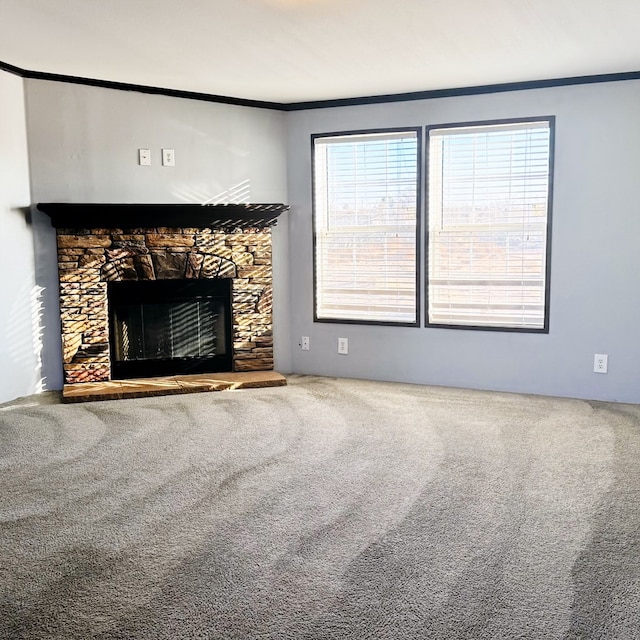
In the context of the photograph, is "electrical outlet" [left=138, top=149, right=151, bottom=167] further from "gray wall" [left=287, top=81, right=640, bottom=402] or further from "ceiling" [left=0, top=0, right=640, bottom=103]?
"gray wall" [left=287, top=81, right=640, bottom=402]

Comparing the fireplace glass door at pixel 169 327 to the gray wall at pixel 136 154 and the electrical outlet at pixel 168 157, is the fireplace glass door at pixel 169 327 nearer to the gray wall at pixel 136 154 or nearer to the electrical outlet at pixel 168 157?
the gray wall at pixel 136 154

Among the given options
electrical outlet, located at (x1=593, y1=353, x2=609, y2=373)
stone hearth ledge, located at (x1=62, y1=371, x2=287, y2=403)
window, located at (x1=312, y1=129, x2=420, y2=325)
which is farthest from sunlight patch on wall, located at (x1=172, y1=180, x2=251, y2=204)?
electrical outlet, located at (x1=593, y1=353, x2=609, y2=373)

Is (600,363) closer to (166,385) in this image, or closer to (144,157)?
(166,385)

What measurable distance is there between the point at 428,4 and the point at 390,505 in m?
2.28

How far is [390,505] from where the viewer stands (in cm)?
285

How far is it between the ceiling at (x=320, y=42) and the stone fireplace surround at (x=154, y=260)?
93 cm

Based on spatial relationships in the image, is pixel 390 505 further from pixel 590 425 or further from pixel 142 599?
pixel 590 425

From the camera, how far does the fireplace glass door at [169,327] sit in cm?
506

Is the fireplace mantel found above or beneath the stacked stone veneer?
above

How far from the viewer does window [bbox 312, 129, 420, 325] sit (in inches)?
198

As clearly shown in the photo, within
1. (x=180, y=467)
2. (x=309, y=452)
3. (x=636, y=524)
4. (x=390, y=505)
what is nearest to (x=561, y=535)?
(x=636, y=524)

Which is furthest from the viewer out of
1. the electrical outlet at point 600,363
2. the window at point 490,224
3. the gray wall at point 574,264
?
the window at point 490,224

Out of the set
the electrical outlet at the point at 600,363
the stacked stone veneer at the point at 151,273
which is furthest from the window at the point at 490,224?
the stacked stone veneer at the point at 151,273

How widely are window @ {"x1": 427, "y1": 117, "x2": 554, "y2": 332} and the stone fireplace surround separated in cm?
126
